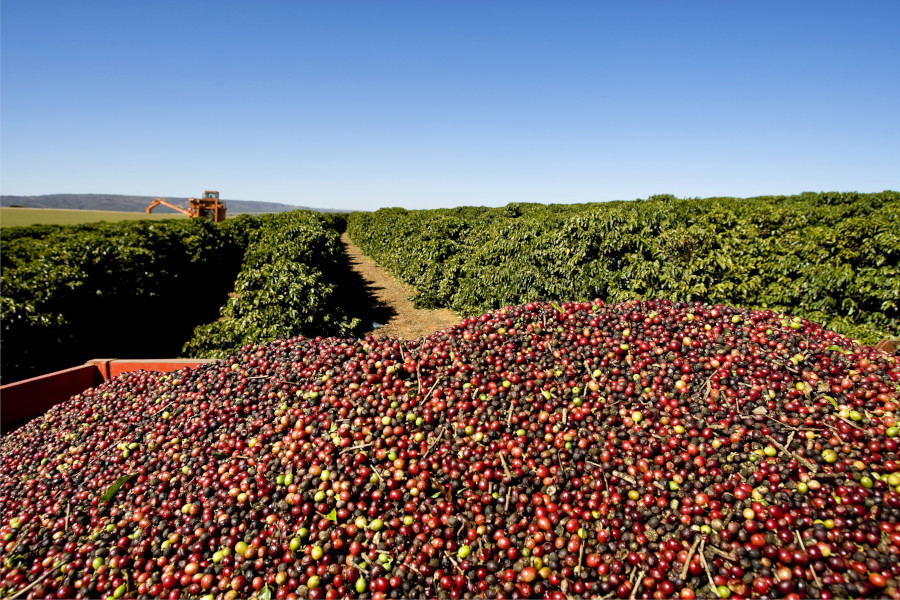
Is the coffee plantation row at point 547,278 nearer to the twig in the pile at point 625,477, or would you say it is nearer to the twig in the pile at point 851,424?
the twig in the pile at point 851,424

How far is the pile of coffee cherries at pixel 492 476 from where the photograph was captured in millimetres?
2150

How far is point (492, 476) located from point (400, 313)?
12079 mm

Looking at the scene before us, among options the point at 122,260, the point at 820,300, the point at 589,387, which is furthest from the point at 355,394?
the point at 122,260

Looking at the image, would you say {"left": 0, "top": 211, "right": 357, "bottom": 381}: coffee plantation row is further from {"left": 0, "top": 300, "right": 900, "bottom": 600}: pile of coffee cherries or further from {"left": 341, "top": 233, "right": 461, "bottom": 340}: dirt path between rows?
{"left": 0, "top": 300, "right": 900, "bottom": 600}: pile of coffee cherries

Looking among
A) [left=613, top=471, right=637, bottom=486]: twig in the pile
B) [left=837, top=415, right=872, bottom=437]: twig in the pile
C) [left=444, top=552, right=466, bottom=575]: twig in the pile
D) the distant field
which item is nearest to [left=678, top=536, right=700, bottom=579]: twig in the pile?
[left=613, top=471, right=637, bottom=486]: twig in the pile

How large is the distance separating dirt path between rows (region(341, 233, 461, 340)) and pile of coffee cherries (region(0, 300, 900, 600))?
26.5 feet

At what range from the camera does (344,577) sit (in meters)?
2.24

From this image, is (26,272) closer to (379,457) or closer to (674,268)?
(379,457)

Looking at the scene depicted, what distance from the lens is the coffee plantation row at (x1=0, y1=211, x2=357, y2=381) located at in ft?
24.4

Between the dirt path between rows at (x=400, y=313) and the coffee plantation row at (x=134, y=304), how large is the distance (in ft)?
6.22

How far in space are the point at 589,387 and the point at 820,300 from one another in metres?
6.88

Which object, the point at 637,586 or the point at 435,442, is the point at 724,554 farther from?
the point at 435,442

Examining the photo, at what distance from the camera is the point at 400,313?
14.5 m

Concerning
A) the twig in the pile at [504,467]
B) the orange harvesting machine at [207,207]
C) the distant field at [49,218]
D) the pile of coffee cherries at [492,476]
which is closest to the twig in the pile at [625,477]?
the pile of coffee cherries at [492,476]
